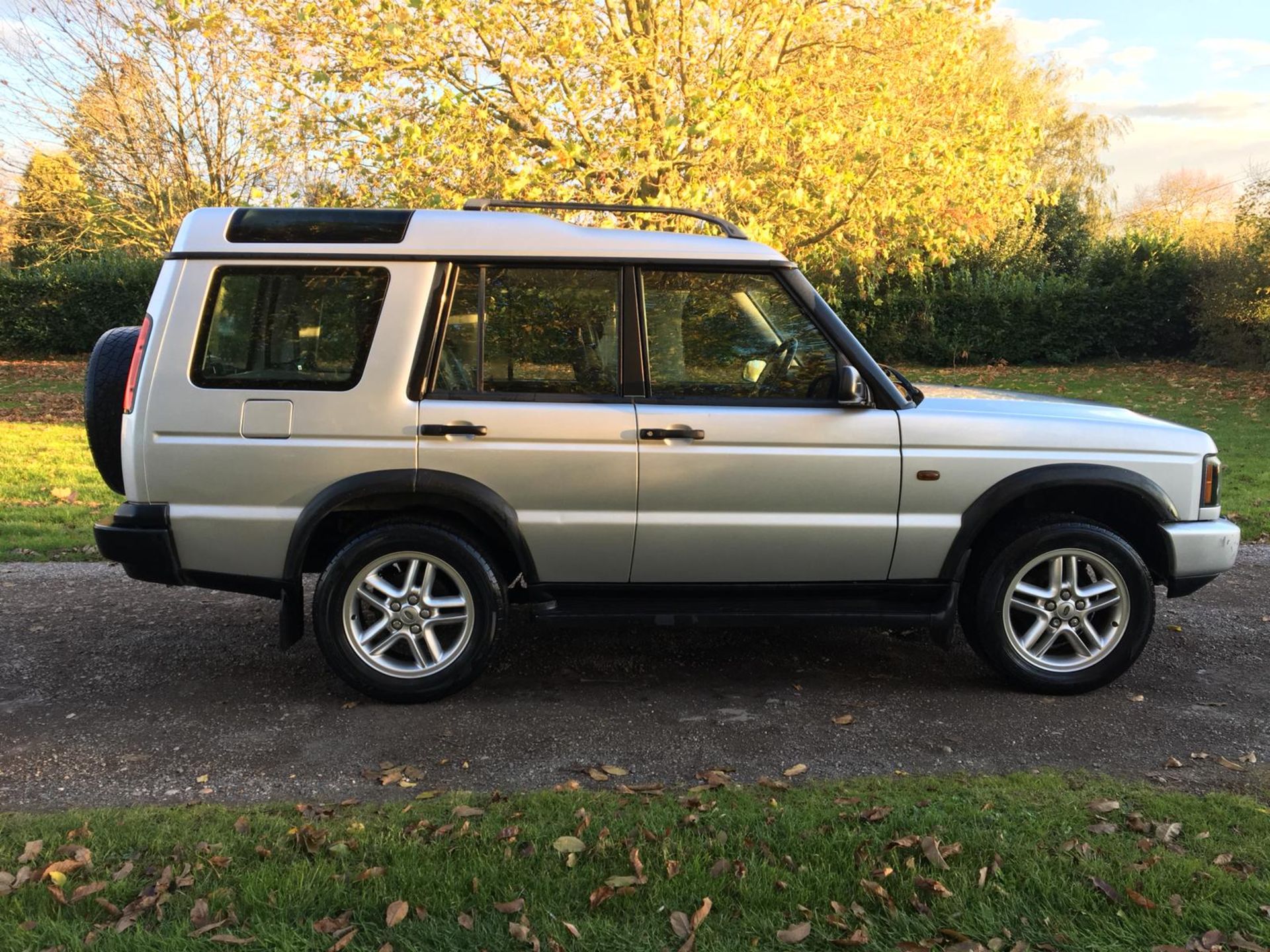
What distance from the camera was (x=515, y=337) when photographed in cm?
415

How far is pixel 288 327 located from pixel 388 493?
83 centimetres

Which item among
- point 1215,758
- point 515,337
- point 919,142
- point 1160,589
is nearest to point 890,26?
point 919,142

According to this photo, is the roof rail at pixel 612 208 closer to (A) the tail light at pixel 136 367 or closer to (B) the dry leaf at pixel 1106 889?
(A) the tail light at pixel 136 367

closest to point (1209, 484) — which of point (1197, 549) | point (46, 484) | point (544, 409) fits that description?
point (1197, 549)

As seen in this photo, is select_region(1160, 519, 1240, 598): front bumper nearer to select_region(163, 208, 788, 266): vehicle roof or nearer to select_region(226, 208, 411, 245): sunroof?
select_region(163, 208, 788, 266): vehicle roof

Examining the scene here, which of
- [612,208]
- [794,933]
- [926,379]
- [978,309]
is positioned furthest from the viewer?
[978,309]

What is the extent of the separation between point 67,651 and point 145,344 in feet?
6.33

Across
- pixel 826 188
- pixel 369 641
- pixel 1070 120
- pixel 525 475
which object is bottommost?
pixel 369 641

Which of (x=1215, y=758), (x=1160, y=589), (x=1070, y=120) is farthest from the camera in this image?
(x=1070, y=120)

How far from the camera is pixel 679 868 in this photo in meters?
2.78

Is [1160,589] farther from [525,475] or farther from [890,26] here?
[890,26]

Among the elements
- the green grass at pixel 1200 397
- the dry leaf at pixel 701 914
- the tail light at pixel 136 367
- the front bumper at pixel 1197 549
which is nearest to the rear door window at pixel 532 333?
the tail light at pixel 136 367

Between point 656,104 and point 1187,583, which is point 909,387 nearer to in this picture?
point 1187,583

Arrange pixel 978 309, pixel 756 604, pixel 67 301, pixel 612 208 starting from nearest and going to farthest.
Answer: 1. pixel 756 604
2. pixel 612 208
3. pixel 67 301
4. pixel 978 309
